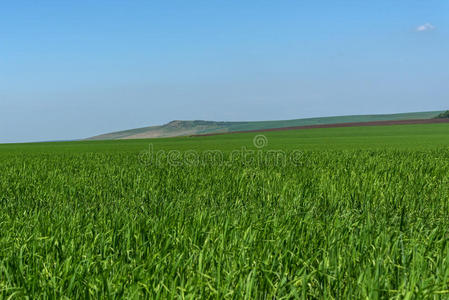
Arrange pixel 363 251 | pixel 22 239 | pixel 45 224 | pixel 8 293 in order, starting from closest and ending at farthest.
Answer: pixel 8 293 → pixel 363 251 → pixel 22 239 → pixel 45 224

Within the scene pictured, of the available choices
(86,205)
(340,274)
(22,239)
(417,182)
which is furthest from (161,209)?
(417,182)

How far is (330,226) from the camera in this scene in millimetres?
3721

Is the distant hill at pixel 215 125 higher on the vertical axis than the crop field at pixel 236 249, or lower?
higher

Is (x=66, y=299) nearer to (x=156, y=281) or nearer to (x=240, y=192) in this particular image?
(x=156, y=281)

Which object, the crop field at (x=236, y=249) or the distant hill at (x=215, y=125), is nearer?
the crop field at (x=236, y=249)

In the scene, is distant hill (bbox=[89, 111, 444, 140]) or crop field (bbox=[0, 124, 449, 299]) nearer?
crop field (bbox=[0, 124, 449, 299])

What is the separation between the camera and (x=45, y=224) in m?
3.97

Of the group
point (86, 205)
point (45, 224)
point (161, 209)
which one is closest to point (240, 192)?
point (161, 209)

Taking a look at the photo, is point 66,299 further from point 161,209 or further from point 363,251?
point 161,209

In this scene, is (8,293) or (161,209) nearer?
(8,293)

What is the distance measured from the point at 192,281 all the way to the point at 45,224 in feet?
7.46

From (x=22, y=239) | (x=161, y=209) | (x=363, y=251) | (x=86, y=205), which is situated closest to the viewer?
(x=363, y=251)

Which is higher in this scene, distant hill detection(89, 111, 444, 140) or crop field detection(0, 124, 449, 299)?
Answer: distant hill detection(89, 111, 444, 140)

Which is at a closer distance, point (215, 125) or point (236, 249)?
point (236, 249)
